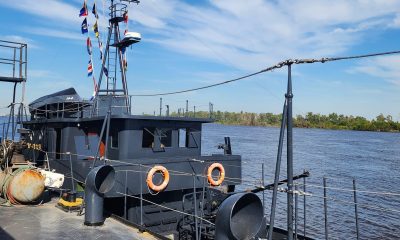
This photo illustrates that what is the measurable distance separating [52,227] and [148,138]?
19.0 feet

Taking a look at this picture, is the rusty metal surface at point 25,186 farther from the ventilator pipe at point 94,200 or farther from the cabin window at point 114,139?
the cabin window at point 114,139

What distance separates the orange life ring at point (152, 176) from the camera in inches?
468

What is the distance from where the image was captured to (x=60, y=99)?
56.3 feet

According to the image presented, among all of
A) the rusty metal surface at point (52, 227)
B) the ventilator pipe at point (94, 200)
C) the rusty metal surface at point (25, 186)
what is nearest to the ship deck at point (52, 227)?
the rusty metal surface at point (52, 227)

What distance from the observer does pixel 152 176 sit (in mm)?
12055

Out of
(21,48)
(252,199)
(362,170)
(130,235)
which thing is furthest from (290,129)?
(362,170)

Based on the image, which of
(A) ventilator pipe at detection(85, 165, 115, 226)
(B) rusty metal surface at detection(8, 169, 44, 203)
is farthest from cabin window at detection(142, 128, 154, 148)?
(A) ventilator pipe at detection(85, 165, 115, 226)

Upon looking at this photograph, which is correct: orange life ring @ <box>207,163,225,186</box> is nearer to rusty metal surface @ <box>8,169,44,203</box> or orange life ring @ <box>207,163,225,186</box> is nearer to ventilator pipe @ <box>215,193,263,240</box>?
rusty metal surface @ <box>8,169,44,203</box>

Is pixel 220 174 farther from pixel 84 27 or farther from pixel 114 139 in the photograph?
pixel 84 27

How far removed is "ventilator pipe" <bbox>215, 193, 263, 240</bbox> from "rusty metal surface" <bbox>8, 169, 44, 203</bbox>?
23.5ft

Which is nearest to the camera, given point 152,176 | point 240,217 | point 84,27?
point 240,217

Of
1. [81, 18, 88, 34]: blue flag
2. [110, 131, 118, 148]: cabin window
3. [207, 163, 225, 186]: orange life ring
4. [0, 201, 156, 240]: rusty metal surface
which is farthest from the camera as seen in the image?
[81, 18, 88, 34]: blue flag

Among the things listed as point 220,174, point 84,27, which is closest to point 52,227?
point 220,174

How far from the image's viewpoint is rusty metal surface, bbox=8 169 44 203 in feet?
35.2
